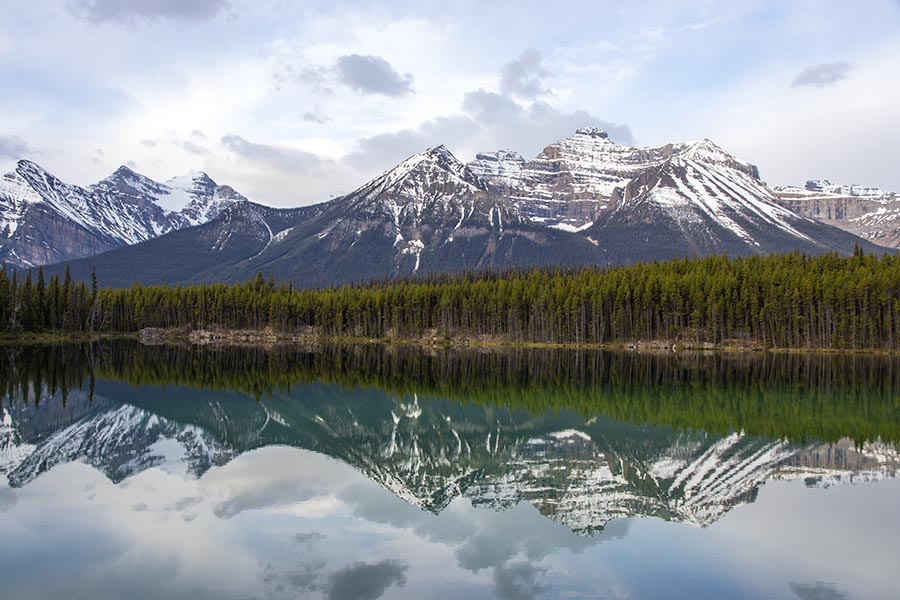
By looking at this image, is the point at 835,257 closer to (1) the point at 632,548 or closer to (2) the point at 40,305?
(1) the point at 632,548

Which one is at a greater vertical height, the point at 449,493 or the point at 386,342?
the point at 449,493

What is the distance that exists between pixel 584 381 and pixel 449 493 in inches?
1608

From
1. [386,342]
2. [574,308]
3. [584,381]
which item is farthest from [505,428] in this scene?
[386,342]

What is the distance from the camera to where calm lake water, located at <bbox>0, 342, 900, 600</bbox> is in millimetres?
17922

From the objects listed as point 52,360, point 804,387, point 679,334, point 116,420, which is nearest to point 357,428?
point 116,420

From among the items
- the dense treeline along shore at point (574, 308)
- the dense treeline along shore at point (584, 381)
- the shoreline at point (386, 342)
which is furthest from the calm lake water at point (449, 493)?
the dense treeline along shore at point (574, 308)

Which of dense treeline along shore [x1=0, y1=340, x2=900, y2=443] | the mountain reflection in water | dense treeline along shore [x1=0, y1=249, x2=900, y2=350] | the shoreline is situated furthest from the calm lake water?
dense treeline along shore [x1=0, y1=249, x2=900, y2=350]

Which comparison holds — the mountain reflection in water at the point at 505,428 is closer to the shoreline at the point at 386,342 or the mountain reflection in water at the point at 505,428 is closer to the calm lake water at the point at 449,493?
the calm lake water at the point at 449,493

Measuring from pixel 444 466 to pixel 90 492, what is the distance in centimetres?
1381

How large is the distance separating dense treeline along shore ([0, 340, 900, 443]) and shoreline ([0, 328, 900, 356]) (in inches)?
431

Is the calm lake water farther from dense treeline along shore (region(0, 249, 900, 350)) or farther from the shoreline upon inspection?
dense treeline along shore (region(0, 249, 900, 350))

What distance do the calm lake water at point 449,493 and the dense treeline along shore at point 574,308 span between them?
62186 mm

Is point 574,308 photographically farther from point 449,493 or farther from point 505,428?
point 449,493

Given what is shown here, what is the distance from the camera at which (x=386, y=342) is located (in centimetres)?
14950
